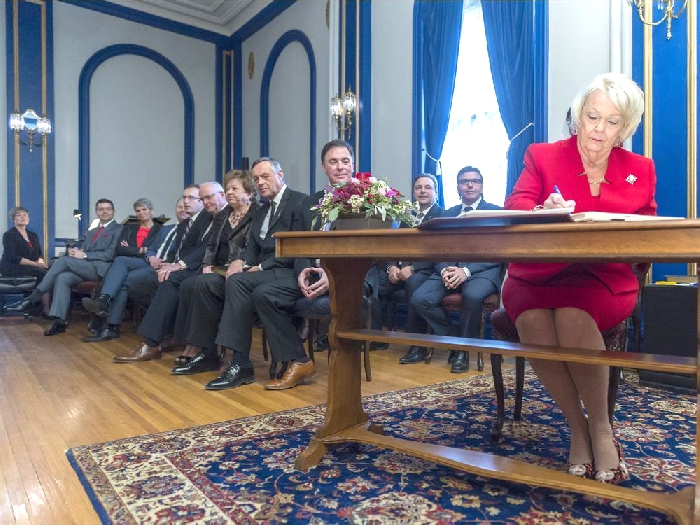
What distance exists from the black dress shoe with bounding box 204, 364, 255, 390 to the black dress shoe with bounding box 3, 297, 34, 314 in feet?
A: 11.4

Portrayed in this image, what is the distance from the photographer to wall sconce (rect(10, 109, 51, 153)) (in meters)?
6.41

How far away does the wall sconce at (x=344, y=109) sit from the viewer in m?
5.73

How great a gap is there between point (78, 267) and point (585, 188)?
4626 mm

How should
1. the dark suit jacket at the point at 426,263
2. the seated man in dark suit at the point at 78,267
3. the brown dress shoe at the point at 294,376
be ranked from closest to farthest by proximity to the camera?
1. the brown dress shoe at the point at 294,376
2. the dark suit jacket at the point at 426,263
3. the seated man in dark suit at the point at 78,267

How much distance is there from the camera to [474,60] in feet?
15.5

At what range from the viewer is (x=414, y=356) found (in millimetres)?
3496

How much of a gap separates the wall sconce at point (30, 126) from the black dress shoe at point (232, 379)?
523 centimetres

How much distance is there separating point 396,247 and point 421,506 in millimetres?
674

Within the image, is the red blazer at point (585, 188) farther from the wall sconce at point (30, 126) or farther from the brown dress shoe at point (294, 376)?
the wall sconce at point (30, 126)

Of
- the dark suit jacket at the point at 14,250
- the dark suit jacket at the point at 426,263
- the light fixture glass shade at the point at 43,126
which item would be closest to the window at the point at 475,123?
the dark suit jacket at the point at 426,263

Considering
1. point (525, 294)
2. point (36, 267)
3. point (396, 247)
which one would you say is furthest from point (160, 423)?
point (36, 267)

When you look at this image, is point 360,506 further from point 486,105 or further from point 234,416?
point 486,105

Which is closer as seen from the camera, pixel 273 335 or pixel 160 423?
pixel 160 423

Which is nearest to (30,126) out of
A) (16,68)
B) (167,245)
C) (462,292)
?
(16,68)
